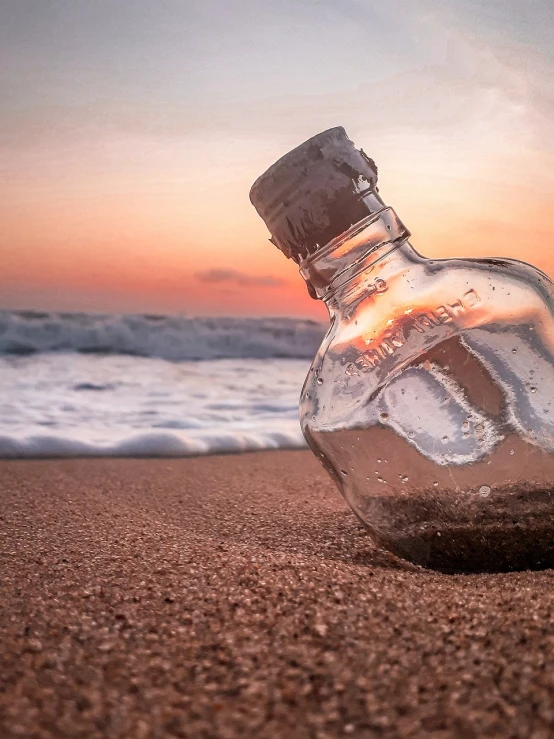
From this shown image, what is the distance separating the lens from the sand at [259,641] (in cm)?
62

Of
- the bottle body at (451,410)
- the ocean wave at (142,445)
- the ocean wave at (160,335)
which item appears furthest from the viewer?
the ocean wave at (160,335)

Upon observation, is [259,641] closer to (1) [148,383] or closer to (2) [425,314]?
(2) [425,314]

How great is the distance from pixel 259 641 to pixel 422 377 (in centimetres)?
42

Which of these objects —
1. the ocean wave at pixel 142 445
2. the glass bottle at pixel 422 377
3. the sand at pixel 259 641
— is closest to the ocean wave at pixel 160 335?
the ocean wave at pixel 142 445

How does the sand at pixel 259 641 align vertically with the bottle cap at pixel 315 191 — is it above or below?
below

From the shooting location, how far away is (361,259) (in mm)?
1074

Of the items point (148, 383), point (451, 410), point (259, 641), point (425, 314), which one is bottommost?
point (148, 383)

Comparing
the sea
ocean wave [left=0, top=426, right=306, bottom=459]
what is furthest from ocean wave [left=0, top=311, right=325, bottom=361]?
ocean wave [left=0, top=426, right=306, bottom=459]

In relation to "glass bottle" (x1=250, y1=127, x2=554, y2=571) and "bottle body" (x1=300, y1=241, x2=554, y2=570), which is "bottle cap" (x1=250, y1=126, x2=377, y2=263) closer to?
"glass bottle" (x1=250, y1=127, x2=554, y2=571)

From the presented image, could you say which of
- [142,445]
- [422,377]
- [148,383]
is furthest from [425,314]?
[148,383]

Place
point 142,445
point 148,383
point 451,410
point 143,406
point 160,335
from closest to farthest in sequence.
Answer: point 451,410, point 142,445, point 143,406, point 148,383, point 160,335

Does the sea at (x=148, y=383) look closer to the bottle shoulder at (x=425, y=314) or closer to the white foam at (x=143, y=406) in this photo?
the white foam at (x=143, y=406)

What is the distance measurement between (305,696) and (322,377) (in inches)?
19.7

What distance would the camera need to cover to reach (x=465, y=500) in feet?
3.33
